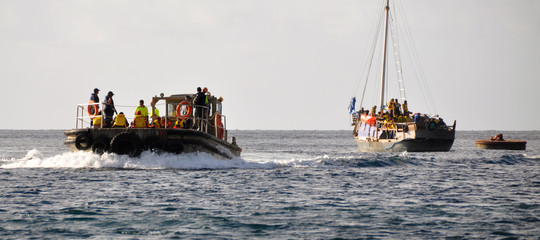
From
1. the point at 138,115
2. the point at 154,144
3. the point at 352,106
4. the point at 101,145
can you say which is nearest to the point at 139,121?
the point at 138,115

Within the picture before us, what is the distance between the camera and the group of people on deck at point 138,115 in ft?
78.9

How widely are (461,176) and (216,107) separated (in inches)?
386

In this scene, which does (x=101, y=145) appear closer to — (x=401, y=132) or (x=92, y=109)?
(x=92, y=109)

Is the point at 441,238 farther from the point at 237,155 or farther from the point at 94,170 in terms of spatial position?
the point at 237,155

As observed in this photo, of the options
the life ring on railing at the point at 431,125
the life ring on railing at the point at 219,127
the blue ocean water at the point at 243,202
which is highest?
the life ring on railing at the point at 431,125

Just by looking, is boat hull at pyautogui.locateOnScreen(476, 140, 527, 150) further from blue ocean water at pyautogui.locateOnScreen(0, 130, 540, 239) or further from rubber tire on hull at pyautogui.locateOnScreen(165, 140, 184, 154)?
rubber tire on hull at pyautogui.locateOnScreen(165, 140, 184, 154)

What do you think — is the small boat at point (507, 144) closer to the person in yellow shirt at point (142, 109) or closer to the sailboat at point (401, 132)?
the sailboat at point (401, 132)

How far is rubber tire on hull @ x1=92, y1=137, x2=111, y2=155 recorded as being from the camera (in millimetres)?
23242

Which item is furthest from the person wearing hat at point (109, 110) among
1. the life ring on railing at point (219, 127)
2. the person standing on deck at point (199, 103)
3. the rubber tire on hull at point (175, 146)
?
the life ring on railing at point (219, 127)

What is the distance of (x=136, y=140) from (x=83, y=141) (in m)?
2.05

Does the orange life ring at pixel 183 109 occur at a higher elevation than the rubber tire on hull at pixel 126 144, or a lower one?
higher

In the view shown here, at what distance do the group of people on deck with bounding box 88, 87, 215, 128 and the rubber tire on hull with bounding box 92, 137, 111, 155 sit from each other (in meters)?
0.85

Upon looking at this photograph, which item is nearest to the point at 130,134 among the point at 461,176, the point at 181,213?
the point at 181,213

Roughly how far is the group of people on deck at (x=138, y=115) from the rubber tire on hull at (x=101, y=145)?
2.80 ft
